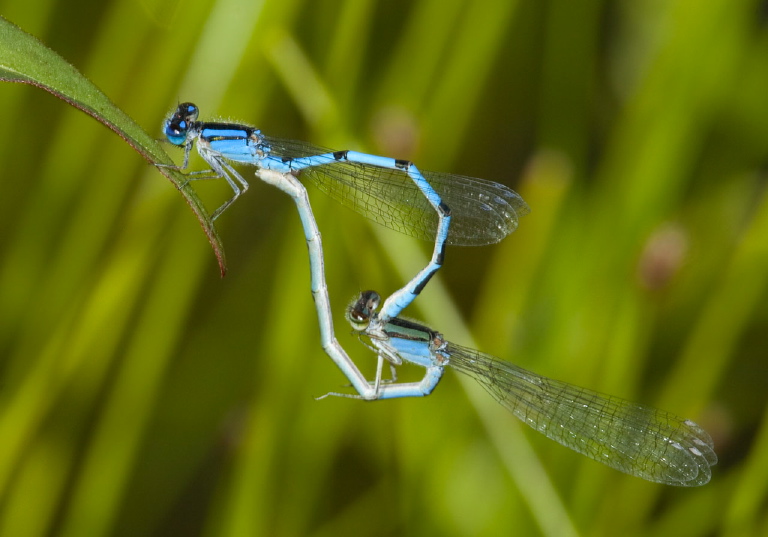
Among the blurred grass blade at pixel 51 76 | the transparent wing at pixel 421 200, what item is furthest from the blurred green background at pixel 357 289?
the blurred grass blade at pixel 51 76

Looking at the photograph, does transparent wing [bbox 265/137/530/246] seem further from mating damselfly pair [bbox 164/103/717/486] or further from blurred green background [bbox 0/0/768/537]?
blurred green background [bbox 0/0/768/537]

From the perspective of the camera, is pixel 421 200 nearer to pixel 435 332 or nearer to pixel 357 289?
pixel 435 332

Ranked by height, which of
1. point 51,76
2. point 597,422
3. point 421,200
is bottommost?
point 597,422

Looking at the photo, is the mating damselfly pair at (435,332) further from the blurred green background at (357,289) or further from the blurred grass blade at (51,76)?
the blurred grass blade at (51,76)

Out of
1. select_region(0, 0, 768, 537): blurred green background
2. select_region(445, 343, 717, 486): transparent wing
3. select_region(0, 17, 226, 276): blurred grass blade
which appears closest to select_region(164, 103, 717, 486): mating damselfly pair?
select_region(445, 343, 717, 486): transparent wing

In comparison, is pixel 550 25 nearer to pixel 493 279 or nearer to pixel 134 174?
pixel 493 279

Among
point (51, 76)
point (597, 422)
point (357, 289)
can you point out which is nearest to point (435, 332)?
point (597, 422)

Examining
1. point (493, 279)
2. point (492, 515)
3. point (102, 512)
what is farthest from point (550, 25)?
point (102, 512)
